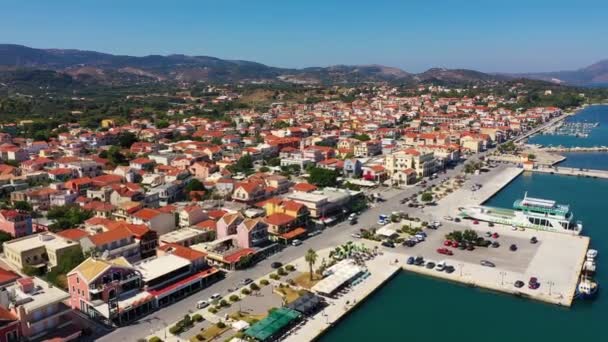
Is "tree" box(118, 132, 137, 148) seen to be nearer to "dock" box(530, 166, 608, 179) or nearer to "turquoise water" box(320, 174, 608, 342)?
"turquoise water" box(320, 174, 608, 342)

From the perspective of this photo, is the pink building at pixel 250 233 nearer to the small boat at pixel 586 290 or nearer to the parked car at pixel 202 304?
the parked car at pixel 202 304

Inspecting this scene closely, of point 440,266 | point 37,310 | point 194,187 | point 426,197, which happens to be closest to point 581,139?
point 426,197

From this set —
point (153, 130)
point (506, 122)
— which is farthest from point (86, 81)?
point (506, 122)

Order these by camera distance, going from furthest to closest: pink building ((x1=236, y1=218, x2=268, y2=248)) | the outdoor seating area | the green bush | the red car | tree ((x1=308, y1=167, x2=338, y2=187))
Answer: tree ((x1=308, y1=167, x2=338, y2=187)) → the red car → pink building ((x1=236, y1=218, x2=268, y2=248)) → the green bush → the outdoor seating area

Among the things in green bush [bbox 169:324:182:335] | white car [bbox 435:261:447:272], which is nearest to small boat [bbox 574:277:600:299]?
white car [bbox 435:261:447:272]

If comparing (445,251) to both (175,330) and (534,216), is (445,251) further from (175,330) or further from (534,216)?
(175,330)

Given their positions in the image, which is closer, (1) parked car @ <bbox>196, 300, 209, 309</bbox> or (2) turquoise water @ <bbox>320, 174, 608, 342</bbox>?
(2) turquoise water @ <bbox>320, 174, 608, 342</bbox>
